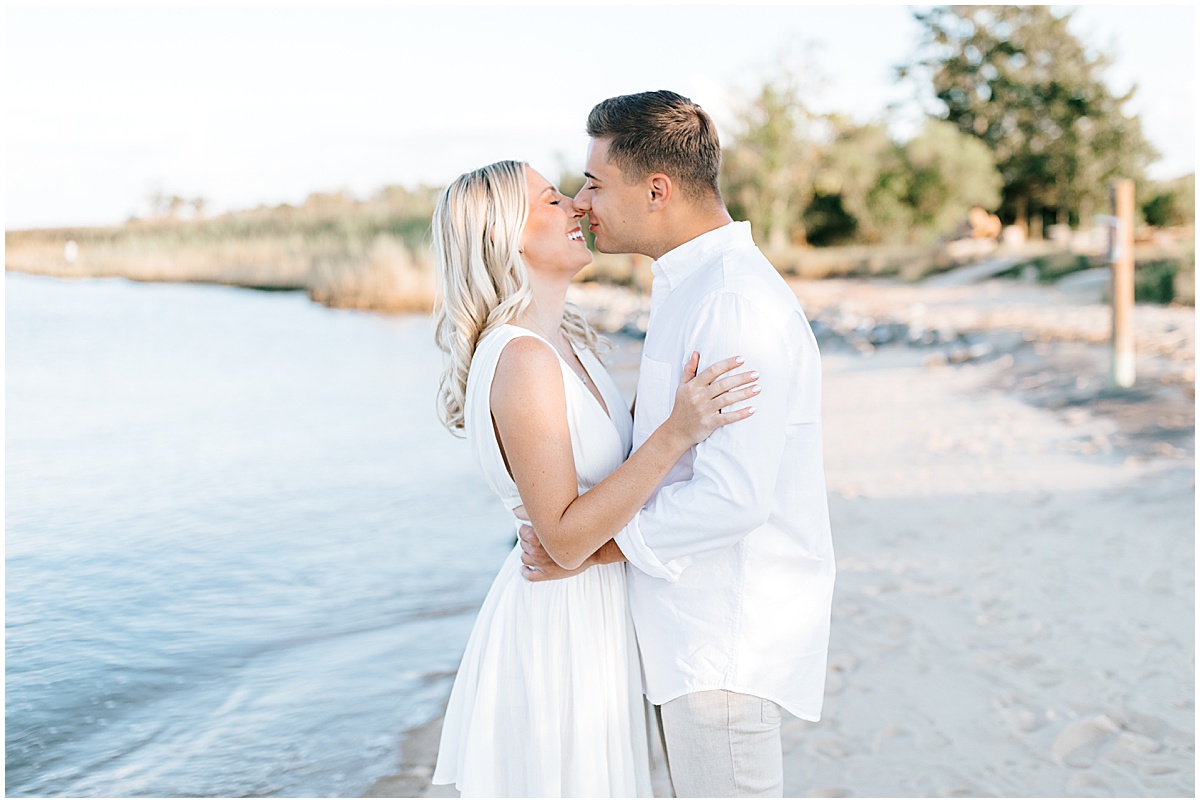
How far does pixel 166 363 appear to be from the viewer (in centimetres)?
1716

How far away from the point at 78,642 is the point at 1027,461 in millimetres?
6392

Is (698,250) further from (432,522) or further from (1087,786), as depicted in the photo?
(432,522)

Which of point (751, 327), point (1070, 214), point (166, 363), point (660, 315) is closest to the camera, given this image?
point (751, 327)

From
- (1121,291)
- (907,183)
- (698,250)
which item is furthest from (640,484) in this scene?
(907,183)

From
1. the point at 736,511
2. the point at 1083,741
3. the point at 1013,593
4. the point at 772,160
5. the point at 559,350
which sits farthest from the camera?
the point at 772,160

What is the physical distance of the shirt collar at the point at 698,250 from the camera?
2066 mm

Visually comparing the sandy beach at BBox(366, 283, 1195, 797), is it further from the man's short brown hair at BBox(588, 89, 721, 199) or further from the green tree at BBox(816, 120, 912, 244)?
the green tree at BBox(816, 120, 912, 244)

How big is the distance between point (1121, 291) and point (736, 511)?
26.9 ft

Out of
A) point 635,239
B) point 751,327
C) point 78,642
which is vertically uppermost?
point 635,239

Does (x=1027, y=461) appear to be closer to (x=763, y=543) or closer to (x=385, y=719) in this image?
(x=385, y=719)

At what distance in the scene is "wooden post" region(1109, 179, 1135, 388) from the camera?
8781 millimetres

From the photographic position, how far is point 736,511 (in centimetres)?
186

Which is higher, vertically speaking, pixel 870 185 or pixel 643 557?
pixel 870 185

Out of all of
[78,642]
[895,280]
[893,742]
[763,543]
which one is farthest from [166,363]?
[763,543]
